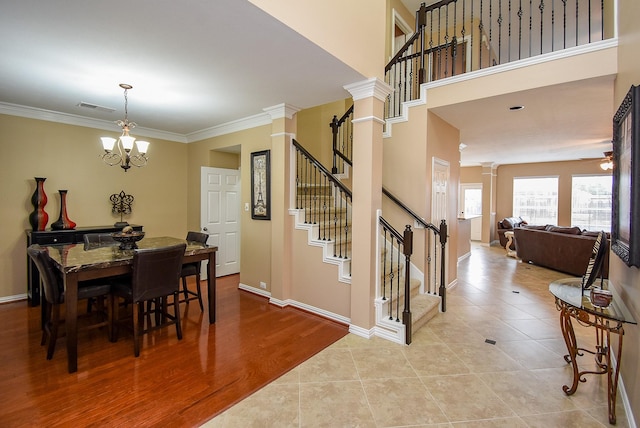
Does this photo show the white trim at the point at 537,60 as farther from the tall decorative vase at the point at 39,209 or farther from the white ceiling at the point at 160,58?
the tall decorative vase at the point at 39,209

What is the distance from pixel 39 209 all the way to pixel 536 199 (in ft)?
40.8

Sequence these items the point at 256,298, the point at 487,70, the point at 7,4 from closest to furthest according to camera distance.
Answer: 1. the point at 7,4
2. the point at 487,70
3. the point at 256,298

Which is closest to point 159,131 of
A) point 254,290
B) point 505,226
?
point 254,290

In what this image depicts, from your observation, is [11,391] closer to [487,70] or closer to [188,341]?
[188,341]

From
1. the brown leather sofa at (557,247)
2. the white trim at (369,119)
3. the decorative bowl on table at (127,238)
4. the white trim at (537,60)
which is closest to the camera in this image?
the white trim at (537,60)

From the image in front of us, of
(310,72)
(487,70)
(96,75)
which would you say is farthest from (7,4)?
(487,70)

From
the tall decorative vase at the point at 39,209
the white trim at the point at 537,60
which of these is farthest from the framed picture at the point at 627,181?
the tall decorative vase at the point at 39,209

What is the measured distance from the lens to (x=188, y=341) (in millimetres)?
2977

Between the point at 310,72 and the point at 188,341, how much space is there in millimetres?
2991

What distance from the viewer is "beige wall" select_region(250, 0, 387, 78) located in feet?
6.83

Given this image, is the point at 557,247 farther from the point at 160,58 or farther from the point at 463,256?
the point at 160,58

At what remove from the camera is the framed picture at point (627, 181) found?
1715 millimetres

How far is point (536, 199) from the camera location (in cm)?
954

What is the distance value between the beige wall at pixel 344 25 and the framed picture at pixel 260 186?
77.0 inches
